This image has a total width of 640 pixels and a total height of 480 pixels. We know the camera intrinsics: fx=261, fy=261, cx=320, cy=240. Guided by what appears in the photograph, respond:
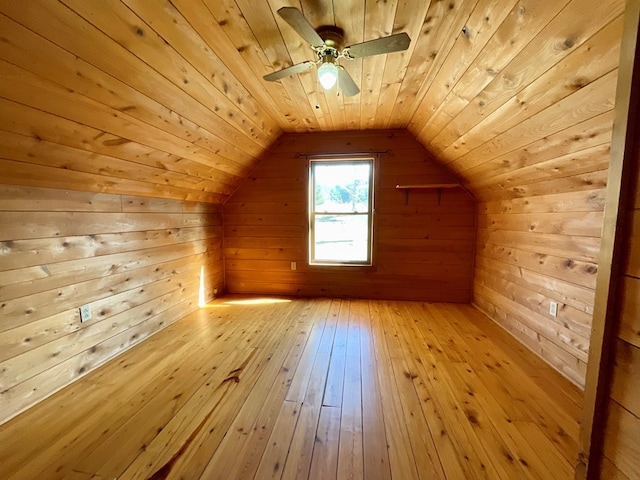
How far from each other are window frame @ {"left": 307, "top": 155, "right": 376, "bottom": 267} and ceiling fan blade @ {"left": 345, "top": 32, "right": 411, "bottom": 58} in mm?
2018

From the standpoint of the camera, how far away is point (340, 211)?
3.65m

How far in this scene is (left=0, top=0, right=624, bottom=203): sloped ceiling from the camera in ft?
3.73

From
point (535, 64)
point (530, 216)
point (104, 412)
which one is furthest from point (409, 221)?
point (104, 412)

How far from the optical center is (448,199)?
10.9 ft

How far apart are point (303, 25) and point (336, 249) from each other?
9.04ft

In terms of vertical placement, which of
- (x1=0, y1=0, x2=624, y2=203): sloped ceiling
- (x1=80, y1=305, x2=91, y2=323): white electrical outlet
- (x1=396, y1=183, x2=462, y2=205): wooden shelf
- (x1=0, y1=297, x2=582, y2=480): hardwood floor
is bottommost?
(x1=0, y1=297, x2=582, y2=480): hardwood floor

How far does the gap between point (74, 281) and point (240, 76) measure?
1910mm

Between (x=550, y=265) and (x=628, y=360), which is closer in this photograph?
(x=628, y=360)

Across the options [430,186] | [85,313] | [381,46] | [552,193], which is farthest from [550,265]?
[85,313]

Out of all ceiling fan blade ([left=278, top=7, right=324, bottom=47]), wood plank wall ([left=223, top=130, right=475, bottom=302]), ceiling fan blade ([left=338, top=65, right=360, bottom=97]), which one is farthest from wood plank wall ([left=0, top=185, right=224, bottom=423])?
ceiling fan blade ([left=338, top=65, right=360, bottom=97])

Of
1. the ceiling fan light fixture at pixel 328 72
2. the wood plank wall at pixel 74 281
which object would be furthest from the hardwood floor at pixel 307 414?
the ceiling fan light fixture at pixel 328 72

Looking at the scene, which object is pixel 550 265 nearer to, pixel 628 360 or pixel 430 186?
pixel 430 186

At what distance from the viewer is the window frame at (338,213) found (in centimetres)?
348

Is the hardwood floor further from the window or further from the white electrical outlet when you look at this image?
the window
